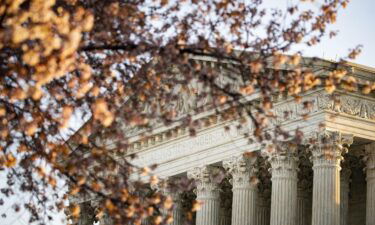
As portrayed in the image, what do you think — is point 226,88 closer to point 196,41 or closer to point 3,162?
point 196,41

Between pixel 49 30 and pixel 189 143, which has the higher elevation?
pixel 189 143

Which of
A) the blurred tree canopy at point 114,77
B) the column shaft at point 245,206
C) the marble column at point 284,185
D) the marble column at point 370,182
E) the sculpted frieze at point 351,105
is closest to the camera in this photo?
the blurred tree canopy at point 114,77

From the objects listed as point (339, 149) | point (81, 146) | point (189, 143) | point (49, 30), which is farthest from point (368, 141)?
point (49, 30)

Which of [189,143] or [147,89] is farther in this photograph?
[189,143]

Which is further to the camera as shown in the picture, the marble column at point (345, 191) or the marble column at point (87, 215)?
the marble column at point (87, 215)

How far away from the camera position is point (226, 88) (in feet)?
80.5

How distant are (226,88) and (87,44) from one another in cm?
323

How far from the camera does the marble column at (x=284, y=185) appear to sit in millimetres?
51625

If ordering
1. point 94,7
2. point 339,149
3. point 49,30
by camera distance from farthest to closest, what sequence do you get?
point 339,149 < point 94,7 < point 49,30

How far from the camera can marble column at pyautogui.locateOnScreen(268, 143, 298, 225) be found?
51.6 metres

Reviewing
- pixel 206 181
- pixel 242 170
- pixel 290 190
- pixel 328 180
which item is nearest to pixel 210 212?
pixel 206 181

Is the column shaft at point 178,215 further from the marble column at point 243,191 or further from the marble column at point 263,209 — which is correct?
the marble column at point 243,191

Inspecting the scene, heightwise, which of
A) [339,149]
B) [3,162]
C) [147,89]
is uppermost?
[339,149]

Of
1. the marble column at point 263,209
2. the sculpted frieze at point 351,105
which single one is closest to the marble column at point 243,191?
the marble column at point 263,209
